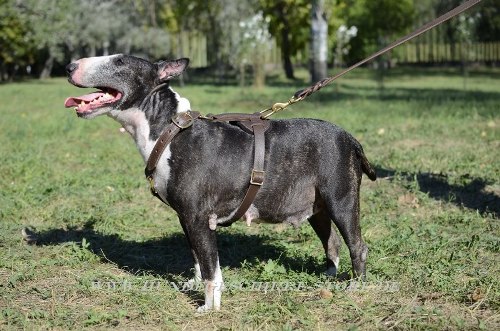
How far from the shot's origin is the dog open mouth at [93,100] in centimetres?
441

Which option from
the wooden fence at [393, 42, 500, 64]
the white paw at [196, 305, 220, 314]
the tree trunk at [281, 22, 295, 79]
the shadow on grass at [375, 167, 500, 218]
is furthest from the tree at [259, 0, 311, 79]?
the white paw at [196, 305, 220, 314]

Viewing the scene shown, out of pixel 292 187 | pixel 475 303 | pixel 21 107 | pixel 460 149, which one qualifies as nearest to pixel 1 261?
pixel 292 187

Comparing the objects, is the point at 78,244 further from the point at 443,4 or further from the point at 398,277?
the point at 443,4

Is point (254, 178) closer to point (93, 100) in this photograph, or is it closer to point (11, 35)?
point (93, 100)

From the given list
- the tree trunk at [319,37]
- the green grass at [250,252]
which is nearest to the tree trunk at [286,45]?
the tree trunk at [319,37]

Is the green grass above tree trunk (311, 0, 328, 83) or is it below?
below

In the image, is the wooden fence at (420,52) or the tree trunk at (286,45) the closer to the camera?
the tree trunk at (286,45)

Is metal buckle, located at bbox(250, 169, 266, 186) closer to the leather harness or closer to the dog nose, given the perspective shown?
the leather harness

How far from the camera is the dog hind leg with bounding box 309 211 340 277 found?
5141mm

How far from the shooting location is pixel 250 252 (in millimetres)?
5844

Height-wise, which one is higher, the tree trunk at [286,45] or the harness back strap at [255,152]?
the tree trunk at [286,45]

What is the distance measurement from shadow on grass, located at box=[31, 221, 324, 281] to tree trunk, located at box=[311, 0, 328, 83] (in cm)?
1680

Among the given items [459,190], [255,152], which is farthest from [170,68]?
[459,190]

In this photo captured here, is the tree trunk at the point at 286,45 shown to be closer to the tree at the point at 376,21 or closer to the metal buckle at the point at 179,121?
the tree at the point at 376,21
